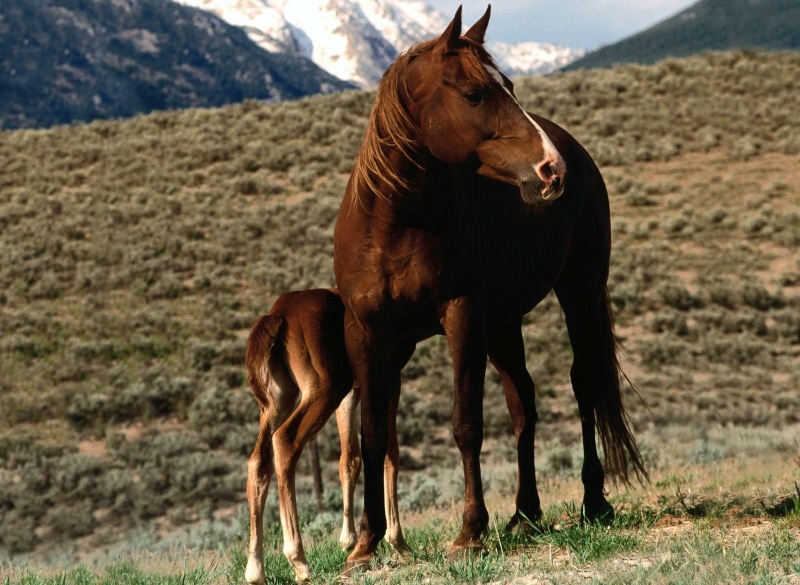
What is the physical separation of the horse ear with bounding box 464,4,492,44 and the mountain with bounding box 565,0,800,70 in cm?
15366

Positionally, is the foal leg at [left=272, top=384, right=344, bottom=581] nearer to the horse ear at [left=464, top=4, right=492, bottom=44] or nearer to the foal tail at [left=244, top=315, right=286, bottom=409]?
the foal tail at [left=244, top=315, right=286, bottom=409]

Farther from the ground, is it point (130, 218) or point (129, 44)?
point (129, 44)

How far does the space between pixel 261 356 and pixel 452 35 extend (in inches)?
77.5

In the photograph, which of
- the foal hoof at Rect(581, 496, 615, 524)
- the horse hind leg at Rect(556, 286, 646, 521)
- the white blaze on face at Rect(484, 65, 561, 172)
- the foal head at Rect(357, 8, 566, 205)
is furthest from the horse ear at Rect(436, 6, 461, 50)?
Result: the foal hoof at Rect(581, 496, 615, 524)

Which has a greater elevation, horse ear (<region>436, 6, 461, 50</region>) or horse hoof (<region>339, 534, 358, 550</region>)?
horse ear (<region>436, 6, 461, 50</region>)

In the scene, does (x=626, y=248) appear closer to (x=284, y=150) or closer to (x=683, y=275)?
(x=683, y=275)

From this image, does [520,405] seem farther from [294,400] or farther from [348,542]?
[294,400]

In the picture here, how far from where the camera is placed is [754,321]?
1941 cm

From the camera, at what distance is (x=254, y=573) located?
436 centimetres

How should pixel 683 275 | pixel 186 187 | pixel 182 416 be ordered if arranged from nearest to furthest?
1. pixel 182 416
2. pixel 683 275
3. pixel 186 187

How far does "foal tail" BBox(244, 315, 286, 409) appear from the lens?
185 inches

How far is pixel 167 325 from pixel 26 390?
3.55 meters

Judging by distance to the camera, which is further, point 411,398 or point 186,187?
point 186,187

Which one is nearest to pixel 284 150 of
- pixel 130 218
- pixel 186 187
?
pixel 186 187
